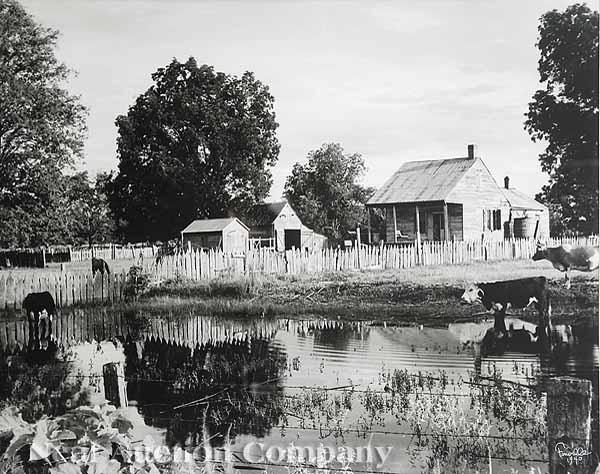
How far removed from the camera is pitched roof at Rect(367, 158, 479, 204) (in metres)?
3.09

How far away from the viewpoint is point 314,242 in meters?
3.45

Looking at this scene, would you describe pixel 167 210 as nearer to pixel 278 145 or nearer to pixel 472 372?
pixel 278 145

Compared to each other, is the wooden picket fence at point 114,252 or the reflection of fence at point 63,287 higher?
the wooden picket fence at point 114,252

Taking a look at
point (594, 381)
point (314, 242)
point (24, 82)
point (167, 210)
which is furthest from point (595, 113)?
point (24, 82)

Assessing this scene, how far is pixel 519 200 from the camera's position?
295 cm

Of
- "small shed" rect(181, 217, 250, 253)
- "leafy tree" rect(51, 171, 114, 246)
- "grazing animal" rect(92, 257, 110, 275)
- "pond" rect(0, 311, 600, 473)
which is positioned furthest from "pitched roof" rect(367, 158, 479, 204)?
"grazing animal" rect(92, 257, 110, 275)

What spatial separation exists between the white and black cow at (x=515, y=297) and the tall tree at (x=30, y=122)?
2.50 metres

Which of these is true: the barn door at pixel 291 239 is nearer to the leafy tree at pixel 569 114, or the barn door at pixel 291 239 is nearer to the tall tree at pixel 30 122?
the leafy tree at pixel 569 114

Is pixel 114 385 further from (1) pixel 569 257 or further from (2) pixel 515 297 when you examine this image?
(1) pixel 569 257

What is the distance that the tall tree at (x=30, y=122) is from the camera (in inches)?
144

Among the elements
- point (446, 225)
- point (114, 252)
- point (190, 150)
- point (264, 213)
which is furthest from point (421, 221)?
point (114, 252)

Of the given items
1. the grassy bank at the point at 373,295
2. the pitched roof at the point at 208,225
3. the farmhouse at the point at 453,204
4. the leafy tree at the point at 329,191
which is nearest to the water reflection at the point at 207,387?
the grassy bank at the point at 373,295

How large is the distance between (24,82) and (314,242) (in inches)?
76.5
